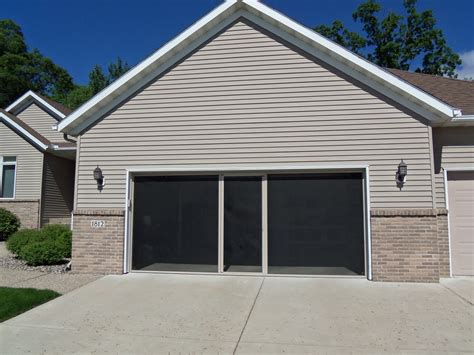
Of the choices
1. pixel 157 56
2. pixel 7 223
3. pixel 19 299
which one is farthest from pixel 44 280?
pixel 7 223

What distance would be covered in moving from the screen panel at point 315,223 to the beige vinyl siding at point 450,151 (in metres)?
1.76

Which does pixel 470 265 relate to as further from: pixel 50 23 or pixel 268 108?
pixel 50 23

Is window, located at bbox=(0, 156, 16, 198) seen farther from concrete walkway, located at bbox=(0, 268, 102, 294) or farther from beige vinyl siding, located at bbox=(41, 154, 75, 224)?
concrete walkway, located at bbox=(0, 268, 102, 294)

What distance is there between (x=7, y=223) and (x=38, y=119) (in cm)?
603

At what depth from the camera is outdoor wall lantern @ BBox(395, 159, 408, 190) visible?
7.86 meters

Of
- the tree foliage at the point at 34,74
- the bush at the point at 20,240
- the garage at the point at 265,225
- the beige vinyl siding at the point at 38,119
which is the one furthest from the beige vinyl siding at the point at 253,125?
the tree foliage at the point at 34,74

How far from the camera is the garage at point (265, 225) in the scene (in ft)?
27.9

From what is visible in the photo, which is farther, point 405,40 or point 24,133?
point 405,40

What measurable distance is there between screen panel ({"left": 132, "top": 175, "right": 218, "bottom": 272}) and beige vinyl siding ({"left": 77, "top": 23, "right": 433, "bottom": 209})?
520 millimetres

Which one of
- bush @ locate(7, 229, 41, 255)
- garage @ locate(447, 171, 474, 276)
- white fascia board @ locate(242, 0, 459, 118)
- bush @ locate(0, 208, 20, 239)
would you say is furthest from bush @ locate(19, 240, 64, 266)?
garage @ locate(447, 171, 474, 276)

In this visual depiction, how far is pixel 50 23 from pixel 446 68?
84.3 feet

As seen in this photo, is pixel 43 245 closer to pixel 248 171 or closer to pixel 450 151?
pixel 248 171

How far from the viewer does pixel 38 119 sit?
18.7 metres

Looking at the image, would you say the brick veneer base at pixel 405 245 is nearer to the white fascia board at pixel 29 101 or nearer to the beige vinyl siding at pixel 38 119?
the white fascia board at pixel 29 101
